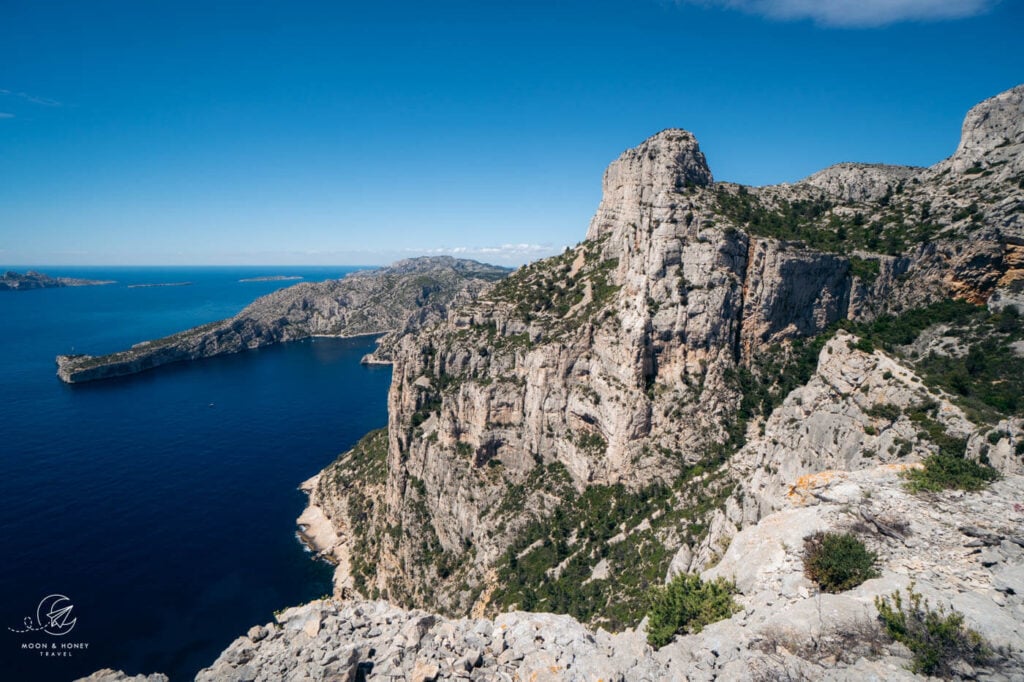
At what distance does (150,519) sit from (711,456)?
116312 millimetres

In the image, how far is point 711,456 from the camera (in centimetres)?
5347

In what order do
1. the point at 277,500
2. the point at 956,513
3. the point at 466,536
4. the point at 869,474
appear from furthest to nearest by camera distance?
the point at 277,500 → the point at 466,536 → the point at 869,474 → the point at 956,513

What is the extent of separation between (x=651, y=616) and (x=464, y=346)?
6717 centimetres

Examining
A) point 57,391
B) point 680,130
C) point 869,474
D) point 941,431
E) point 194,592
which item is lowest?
point 194,592

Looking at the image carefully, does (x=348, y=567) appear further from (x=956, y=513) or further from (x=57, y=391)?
(x=57, y=391)

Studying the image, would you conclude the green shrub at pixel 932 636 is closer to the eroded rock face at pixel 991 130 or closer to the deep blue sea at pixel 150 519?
the eroded rock face at pixel 991 130

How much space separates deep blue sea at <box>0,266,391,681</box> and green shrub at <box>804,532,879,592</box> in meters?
83.8

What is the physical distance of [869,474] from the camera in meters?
28.2

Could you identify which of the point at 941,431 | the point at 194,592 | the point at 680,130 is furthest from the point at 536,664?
the point at 194,592

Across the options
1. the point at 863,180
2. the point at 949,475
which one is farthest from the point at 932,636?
the point at 863,180

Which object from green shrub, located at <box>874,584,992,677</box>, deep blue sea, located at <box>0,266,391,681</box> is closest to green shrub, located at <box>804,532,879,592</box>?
green shrub, located at <box>874,584,992,677</box>

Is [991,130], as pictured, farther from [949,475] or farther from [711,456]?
[949,475]

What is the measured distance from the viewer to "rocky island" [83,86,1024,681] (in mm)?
18859

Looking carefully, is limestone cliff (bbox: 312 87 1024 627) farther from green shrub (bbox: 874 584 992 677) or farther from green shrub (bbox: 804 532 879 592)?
green shrub (bbox: 874 584 992 677)
